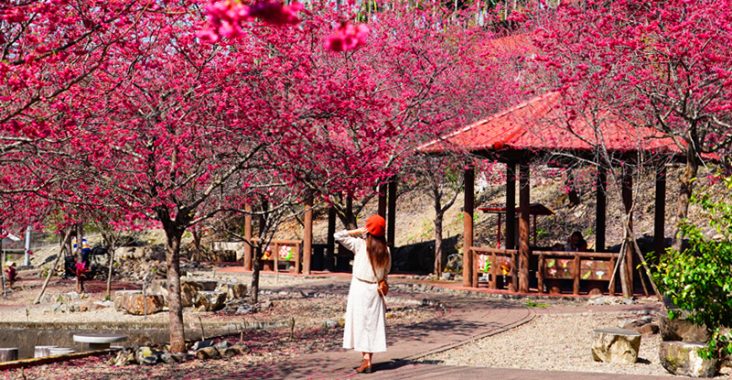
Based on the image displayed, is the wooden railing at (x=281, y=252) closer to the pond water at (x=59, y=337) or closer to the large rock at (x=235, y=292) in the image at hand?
the large rock at (x=235, y=292)

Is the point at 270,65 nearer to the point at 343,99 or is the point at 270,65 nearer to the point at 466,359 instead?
the point at 343,99

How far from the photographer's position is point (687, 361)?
8297mm

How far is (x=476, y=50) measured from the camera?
2680cm

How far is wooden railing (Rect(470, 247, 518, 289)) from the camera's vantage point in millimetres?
18375

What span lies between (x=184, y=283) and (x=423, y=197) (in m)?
19.5

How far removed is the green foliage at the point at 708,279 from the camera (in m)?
7.18

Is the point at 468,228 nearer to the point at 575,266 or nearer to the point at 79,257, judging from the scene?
the point at 575,266

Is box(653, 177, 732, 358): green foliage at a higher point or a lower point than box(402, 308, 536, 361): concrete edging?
higher

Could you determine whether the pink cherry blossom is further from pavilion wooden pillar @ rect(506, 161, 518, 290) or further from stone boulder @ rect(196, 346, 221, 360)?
pavilion wooden pillar @ rect(506, 161, 518, 290)

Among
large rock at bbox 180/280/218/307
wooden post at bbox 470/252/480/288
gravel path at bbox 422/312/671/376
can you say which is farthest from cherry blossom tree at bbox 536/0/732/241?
large rock at bbox 180/280/218/307

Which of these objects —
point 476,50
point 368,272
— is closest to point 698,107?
point 368,272

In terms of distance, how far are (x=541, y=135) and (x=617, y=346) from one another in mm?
8723

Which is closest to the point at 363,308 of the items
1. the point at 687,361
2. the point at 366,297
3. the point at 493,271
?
the point at 366,297

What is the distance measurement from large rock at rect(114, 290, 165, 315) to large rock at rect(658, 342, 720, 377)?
10.7 m
